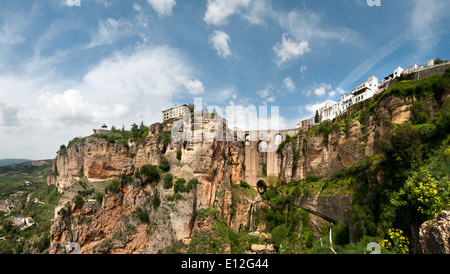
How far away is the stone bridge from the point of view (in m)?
31.4

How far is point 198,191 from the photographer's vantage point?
65.4 feet

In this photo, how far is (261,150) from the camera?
1423 inches

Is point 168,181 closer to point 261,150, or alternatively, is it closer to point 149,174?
point 149,174

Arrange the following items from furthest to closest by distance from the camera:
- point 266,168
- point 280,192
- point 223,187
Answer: point 266,168 < point 280,192 < point 223,187

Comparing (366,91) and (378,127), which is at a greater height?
(366,91)

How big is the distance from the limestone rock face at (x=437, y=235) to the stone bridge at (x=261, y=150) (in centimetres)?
2548

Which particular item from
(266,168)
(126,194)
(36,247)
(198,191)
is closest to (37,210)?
(36,247)

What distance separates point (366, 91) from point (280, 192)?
90.8 feet

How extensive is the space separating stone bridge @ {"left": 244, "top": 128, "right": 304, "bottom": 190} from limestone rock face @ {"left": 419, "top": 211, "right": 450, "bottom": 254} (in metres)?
25.5

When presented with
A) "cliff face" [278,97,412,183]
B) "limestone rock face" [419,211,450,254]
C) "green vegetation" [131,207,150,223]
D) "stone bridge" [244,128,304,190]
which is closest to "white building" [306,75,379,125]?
"stone bridge" [244,128,304,190]

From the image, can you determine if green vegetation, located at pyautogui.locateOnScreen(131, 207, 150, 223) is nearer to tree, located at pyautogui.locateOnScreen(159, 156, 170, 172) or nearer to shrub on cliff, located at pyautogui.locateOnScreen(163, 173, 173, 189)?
shrub on cliff, located at pyautogui.locateOnScreen(163, 173, 173, 189)
